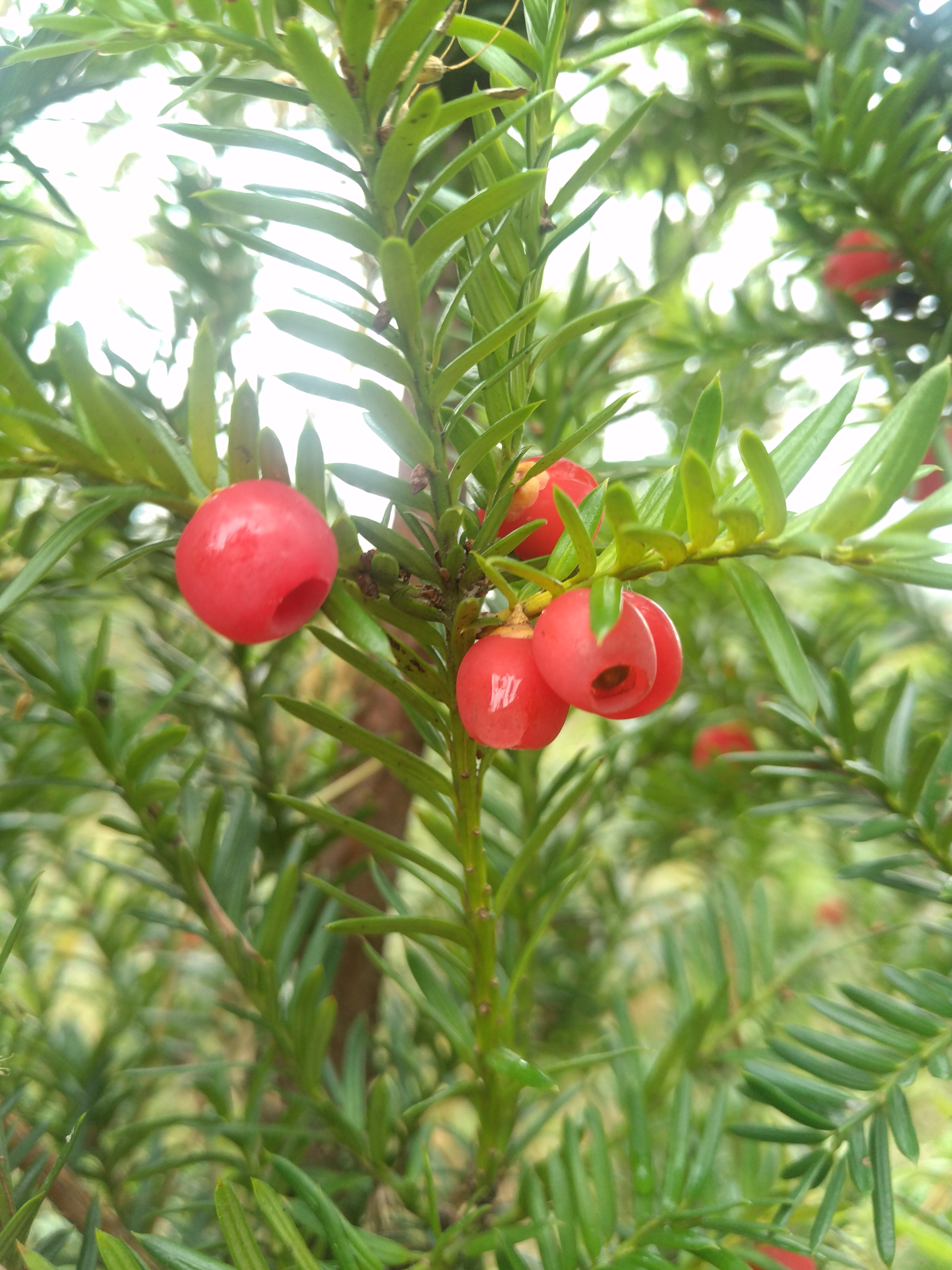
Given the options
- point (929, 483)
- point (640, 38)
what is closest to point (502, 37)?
point (640, 38)

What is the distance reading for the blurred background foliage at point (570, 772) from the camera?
435 mm

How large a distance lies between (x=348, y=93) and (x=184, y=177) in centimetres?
41

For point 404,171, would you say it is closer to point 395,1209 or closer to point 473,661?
point 473,661

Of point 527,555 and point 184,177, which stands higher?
point 184,177

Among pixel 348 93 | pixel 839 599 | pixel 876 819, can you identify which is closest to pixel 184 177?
pixel 348 93

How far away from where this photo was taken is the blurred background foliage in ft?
1.43

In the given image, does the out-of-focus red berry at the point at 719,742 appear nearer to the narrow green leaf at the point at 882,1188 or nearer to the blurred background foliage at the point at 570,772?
the blurred background foliage at the point at 570,772

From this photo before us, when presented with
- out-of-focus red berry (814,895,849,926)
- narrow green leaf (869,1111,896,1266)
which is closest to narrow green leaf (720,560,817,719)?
narrow green leaf (869,1111,896,1266)

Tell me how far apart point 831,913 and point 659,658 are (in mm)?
1020

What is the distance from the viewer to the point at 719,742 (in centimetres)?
75

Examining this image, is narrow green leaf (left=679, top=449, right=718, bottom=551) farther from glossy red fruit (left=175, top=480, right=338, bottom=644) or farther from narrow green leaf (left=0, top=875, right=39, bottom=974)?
narrow green leaf (left=0, top=875, right=39, bottom=974)

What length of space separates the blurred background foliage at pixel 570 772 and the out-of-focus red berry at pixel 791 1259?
0.02 m

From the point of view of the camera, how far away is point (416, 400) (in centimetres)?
27

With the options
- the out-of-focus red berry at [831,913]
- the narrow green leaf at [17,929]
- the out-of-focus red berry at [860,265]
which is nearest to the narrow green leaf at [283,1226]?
the narrow green leaf at [17,929]
